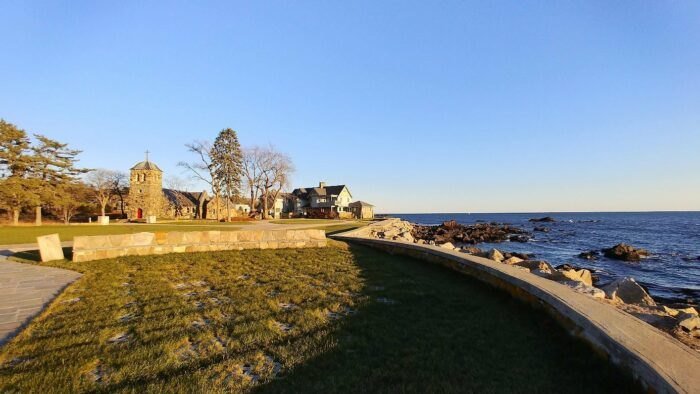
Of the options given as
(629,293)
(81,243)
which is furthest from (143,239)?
(629,293)

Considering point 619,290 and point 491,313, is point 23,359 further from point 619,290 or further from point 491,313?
point 619,290

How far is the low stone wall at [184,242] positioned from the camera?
10.8 meters

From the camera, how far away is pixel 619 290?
940 cm

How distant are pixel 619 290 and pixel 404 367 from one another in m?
8.96

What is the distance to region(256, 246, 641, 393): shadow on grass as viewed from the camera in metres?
3.21

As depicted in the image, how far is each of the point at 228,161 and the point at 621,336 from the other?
156ft

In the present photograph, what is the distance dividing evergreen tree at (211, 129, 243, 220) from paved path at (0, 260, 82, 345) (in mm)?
37410

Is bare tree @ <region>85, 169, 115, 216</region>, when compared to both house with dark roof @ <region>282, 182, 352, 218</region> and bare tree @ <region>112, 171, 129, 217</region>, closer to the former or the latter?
bare tree @ <region>112, 171, 129, 217</region>

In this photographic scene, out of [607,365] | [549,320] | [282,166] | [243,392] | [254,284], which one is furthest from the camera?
[282,166]

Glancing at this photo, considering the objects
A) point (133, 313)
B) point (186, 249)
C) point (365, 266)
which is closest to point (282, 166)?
point (186, 249)

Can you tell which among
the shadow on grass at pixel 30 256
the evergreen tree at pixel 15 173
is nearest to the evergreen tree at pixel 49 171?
the evergreen tree at pixel 15 173

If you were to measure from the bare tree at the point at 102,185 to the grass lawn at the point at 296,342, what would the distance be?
51533 mm

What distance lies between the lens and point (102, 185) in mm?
54812

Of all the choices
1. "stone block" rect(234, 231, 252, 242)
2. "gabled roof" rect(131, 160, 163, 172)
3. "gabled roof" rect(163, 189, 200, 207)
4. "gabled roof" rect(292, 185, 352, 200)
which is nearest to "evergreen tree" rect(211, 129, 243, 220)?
"gabled roof" rect(131, 160, 163, 172)
